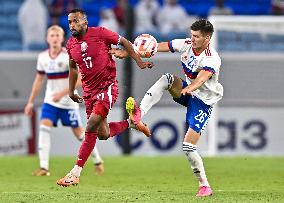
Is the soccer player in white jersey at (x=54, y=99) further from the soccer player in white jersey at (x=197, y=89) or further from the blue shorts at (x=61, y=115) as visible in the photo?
the soccer player in white jersey at (x=197, y=89)

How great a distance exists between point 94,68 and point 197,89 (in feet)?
3.92

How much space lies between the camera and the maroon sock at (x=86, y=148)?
450 inches

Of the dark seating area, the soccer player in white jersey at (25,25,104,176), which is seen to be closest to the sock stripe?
the soccer player in white jersey at (25,25,104,176)

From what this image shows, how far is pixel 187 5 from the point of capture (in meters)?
21.9

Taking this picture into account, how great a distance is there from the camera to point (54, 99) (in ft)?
48.3

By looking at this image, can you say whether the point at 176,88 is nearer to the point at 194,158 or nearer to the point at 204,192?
the point at 194,158

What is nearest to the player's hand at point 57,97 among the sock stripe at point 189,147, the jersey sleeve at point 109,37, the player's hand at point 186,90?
the jersey sleeve at point 109,37

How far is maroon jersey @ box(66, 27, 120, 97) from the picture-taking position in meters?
11.7

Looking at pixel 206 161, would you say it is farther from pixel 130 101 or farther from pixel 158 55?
pixel 130 101

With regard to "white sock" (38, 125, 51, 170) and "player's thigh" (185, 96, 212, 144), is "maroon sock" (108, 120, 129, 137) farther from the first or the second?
"white sock" (38, 125, 51, 170)

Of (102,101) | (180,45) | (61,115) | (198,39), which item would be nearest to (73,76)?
(102,101)

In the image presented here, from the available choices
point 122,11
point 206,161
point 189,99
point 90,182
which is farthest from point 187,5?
point 189,99

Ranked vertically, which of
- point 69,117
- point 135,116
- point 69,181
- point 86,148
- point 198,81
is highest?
point 198,81

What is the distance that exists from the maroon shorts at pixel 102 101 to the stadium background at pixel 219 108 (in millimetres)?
6369
